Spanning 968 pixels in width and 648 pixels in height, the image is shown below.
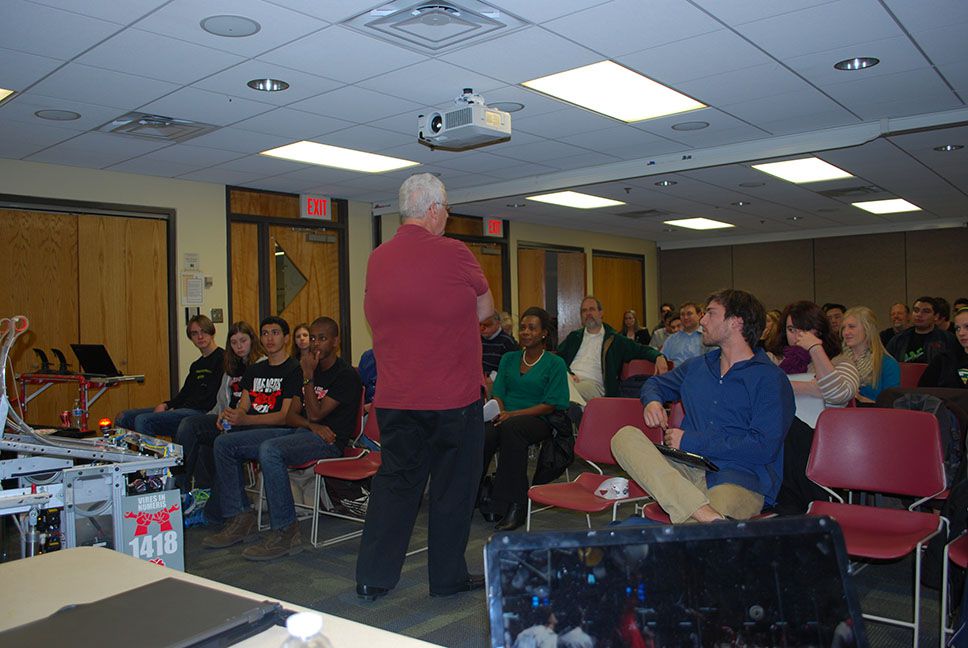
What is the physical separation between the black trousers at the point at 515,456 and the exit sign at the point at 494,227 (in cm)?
618

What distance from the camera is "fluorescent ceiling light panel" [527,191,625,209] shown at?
348 inches

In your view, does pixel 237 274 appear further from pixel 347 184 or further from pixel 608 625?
pixel 608 625

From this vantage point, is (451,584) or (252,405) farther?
(252,405)

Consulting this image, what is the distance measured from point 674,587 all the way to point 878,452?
104 inches

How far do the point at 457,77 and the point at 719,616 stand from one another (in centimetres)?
418

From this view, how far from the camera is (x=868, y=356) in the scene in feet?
16.0

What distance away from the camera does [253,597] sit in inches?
45.7

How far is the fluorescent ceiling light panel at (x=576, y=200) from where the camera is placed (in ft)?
29.0

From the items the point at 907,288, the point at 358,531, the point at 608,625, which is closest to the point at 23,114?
the point at 358,531

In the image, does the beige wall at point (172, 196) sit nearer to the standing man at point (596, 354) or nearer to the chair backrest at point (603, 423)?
the standing man at point (596, 354)

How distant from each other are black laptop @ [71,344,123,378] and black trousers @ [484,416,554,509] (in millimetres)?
3435

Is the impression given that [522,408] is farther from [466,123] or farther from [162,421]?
[162,421]

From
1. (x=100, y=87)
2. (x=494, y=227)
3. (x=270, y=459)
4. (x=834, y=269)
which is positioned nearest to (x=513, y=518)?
(x=270, y=459)

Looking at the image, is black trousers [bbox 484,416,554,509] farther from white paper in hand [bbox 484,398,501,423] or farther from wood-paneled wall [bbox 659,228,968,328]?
wood-paneled wall [bbox 659,228,968,328]
